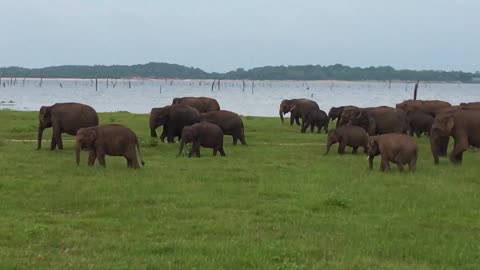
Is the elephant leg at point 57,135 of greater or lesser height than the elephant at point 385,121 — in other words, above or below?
below

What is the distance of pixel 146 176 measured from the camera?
16922 millimetres

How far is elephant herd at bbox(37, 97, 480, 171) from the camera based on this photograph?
18484mm

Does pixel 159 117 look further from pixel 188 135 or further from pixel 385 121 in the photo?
pixel 385 121

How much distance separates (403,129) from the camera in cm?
2789

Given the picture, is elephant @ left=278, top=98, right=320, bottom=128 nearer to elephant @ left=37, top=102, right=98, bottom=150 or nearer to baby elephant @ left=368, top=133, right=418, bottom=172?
elephant @ left=37, top=102, right=98, bottom=150

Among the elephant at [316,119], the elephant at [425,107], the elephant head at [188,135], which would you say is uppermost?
the elephant at [425,107]

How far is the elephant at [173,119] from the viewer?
27.0m

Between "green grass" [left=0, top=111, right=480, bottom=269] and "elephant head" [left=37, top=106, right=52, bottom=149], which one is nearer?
"green grass" [left=0, top=111, right=480, bottom=269]

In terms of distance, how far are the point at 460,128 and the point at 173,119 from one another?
1046 cm

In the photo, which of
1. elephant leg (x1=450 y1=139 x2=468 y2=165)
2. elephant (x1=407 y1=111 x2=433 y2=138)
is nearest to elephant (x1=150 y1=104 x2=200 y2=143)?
elephant (x1=407 y1=111 x2=433 y2=138)

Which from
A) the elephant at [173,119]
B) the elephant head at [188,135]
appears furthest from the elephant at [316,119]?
the elephant head at [188,135]

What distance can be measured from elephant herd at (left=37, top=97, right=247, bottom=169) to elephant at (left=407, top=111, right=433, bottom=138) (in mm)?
7369

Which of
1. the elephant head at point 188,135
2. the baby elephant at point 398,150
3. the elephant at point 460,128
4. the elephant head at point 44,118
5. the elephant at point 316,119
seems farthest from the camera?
the elephant at point 316,119

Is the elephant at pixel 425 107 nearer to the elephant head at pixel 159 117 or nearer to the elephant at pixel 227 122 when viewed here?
the elephant at pixel 227 122
